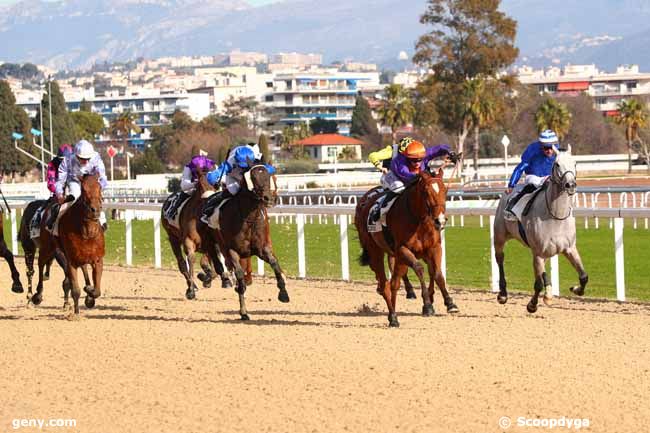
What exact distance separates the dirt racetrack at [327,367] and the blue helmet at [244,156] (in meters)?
1.55

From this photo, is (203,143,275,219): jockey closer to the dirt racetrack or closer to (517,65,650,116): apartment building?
the dirt racetrack

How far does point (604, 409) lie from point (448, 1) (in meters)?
69.2

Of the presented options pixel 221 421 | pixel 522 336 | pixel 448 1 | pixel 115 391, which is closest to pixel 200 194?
pixel 522 336

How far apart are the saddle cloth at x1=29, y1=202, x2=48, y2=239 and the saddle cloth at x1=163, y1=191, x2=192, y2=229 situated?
1804 mm

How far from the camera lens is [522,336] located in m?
11.1

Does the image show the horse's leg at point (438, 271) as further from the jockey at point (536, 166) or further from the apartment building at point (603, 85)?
the apartment building at point (603, 85)

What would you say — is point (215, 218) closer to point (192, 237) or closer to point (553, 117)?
point (192, 237)

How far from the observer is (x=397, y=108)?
304ft

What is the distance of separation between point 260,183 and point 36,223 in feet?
11.8

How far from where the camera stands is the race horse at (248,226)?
42.5 ft

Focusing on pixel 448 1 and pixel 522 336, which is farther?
pixel 448 1

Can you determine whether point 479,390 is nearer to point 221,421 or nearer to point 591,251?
point 221,421

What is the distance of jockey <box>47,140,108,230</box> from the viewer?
1323 centimetres

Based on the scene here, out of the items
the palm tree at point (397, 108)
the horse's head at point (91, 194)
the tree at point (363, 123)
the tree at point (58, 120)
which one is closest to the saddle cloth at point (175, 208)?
the horse's head at point (91, 194)
